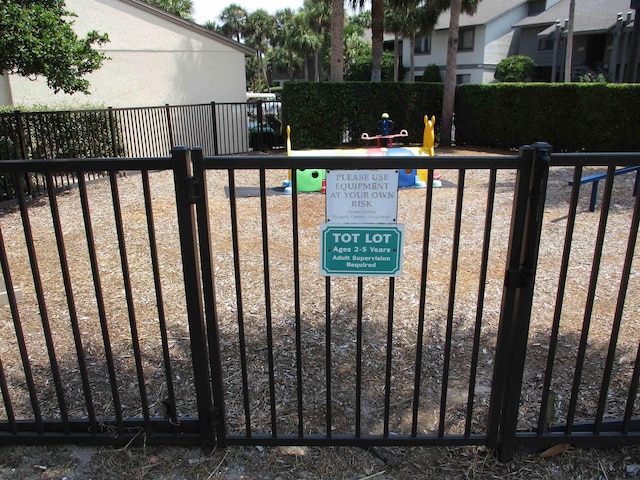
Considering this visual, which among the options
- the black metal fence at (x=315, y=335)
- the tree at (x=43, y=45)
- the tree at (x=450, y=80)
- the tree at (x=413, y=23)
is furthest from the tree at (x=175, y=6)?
the black metal fence at (x=315, y=335)

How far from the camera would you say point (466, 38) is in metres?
36.3

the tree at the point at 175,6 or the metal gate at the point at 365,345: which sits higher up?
the tree at the point at 175,6

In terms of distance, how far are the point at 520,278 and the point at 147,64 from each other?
14.9 metres

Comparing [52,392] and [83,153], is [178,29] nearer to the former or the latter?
[83,153]

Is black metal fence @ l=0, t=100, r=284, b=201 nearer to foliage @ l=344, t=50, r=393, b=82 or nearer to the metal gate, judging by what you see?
the metal gate

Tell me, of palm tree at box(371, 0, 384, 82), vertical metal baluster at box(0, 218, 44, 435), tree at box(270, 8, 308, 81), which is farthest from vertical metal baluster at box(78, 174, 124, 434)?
tree at box(270, 8, 308, 81)

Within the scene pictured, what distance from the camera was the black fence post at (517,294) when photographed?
197cm

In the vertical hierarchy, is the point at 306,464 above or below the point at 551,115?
below

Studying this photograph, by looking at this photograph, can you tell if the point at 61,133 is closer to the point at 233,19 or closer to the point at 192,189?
the point at 192,189

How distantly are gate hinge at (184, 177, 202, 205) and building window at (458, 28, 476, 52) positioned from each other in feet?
123

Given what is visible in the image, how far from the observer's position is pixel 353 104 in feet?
50.3

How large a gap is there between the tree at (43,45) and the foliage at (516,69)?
2864cm

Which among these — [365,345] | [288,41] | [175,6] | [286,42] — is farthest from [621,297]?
[286,42]

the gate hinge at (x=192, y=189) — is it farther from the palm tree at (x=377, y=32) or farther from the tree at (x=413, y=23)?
the tree at (x=413, y=23)
